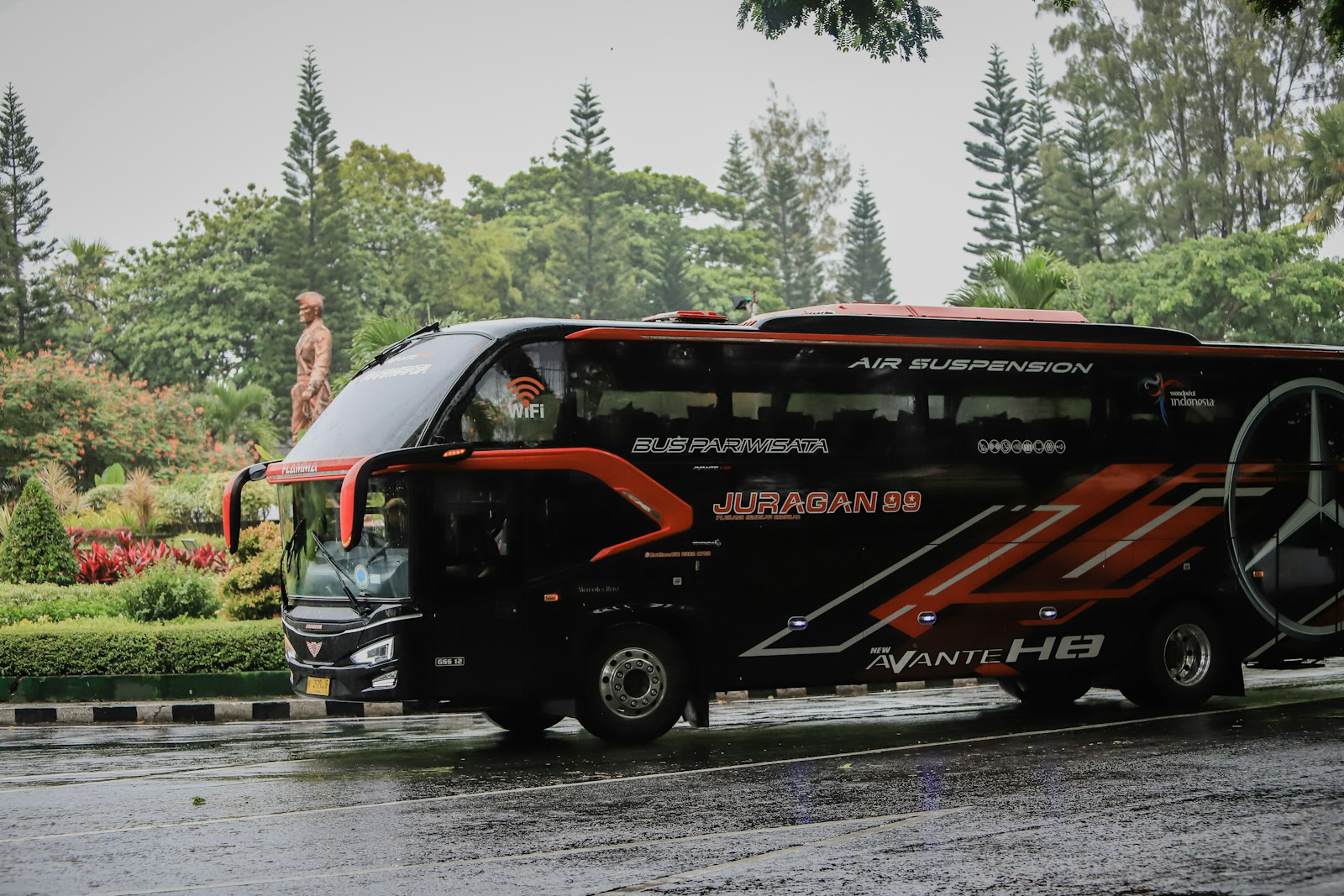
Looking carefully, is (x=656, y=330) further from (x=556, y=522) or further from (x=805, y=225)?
(x=805, y=225)

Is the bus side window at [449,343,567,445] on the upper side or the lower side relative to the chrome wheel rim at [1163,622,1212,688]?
upper

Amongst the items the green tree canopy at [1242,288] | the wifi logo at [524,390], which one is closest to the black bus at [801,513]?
the wifi logo at [524,390]

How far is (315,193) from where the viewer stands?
67625 millimetres

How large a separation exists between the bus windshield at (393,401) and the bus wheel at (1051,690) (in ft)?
20.5

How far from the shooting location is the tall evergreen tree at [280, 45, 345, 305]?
66812mm

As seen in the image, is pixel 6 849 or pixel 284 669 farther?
pixel 284 669

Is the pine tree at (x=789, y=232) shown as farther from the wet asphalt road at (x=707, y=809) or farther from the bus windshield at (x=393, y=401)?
the bus windshield at (x=393, y=401)

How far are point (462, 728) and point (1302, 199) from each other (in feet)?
168

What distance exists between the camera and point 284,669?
15.8 meters

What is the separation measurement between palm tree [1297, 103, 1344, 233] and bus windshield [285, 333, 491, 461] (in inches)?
1722

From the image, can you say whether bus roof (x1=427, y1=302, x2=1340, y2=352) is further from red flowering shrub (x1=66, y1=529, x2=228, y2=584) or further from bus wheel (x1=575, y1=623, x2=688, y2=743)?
red flowering shrub (x1=66, y1=529, x2=228, y2=584)

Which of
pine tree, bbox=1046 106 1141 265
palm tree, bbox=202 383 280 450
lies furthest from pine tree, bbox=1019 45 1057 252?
palm tree, bbox=202 383 280 450

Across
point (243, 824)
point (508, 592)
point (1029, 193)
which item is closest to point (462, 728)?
point (508, 592)

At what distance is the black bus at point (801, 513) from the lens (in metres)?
11.6
